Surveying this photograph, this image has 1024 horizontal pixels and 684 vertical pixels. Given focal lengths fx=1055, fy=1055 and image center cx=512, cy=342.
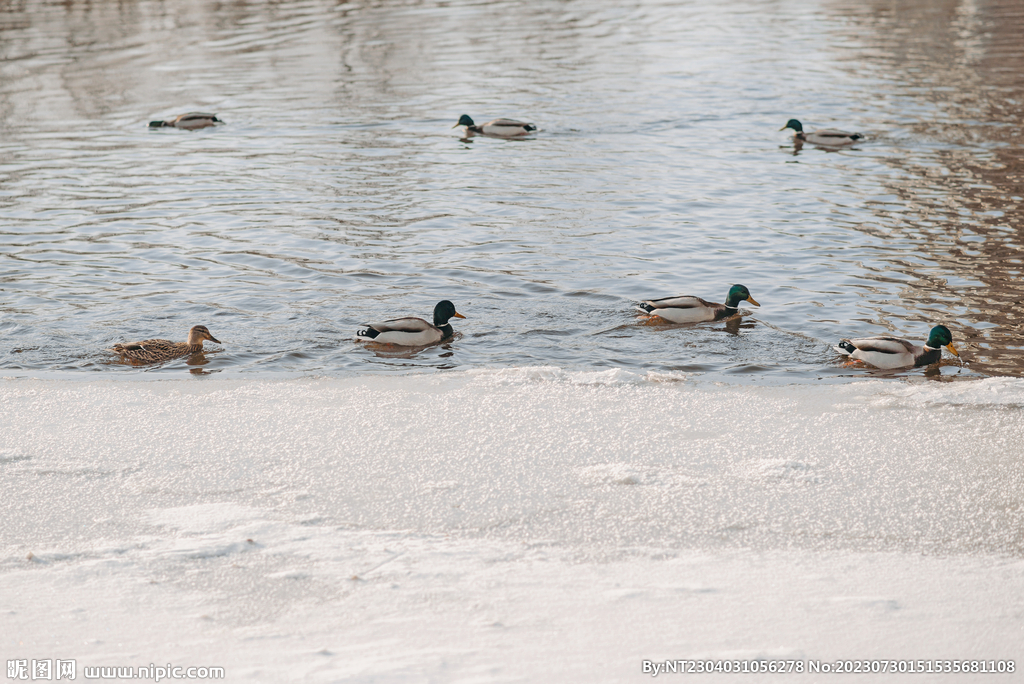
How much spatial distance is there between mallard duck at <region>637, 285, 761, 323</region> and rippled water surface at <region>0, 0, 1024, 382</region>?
5.3 inches

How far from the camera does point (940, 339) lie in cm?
864

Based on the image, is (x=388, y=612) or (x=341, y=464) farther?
(x=341, y=464)

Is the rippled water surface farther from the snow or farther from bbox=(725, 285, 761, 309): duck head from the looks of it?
the snow

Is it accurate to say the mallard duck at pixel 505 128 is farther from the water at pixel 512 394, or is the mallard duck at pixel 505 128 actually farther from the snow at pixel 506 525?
the snow at pixel 506 525

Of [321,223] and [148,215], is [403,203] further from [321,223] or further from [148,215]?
[148,215]

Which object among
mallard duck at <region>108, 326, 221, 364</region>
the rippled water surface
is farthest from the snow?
the rippled water surface

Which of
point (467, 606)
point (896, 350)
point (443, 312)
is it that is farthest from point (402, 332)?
point (467, 606)

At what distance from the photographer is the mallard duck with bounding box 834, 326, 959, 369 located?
845cm

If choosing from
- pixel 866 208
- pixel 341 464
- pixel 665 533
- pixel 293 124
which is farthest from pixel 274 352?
pixel 293 124

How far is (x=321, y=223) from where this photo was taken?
1354cm

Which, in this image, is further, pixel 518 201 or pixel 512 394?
pixel 518 201

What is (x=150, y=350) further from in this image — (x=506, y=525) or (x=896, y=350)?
(x=896, y=350)

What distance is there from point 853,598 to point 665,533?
3.42ft

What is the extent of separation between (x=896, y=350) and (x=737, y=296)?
1.94 meters
